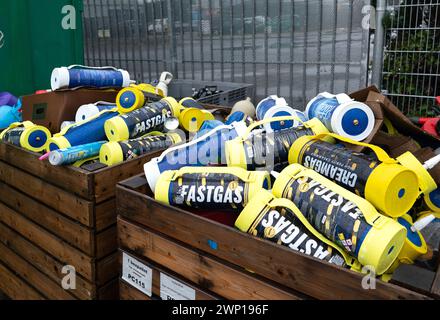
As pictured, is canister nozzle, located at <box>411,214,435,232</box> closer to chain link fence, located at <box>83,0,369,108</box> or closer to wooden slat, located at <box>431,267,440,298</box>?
wooden slat, located at <box>431,267,440,298</box>

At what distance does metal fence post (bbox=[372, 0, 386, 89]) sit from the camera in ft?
10.8

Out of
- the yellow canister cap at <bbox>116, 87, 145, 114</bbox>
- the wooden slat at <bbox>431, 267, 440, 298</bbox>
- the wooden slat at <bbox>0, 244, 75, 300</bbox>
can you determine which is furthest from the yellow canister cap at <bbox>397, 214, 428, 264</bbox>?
the wooden slat at <bbox>0, 244, 75, 300</bbox>

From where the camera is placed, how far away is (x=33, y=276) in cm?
239

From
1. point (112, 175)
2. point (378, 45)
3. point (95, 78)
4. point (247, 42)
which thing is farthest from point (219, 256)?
point (247, 42)

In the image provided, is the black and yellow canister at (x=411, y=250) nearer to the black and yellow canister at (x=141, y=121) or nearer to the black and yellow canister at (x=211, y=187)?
the black and yellow canister at (x=211, y=187)

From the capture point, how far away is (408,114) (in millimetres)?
3391

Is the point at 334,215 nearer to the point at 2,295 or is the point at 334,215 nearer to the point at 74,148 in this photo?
the point at 74,148

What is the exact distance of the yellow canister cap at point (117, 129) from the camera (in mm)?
2057

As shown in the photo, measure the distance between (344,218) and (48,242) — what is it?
1.57m

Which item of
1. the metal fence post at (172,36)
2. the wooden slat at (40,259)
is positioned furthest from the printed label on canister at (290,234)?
the metal fence post at (172,36)

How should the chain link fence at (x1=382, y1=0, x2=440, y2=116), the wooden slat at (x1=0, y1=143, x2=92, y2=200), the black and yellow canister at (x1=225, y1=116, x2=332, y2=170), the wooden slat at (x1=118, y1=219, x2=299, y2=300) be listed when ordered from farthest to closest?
the chain link fence at (x1=382, y1=0, x2=440, y2=116)
the wooden slat at (x1=0, y1=143, x2=92, y2=200)
the black and yellow canister at (x1=225, y1=116, x2=332, y2=170)
the wooden slat at (x1=118, y1=219, x2=299, y2=300)

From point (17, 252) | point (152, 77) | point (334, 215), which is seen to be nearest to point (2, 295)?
point (17, 252)

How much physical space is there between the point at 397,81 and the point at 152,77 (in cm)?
258

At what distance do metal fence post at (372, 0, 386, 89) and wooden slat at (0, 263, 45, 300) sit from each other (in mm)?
2851
